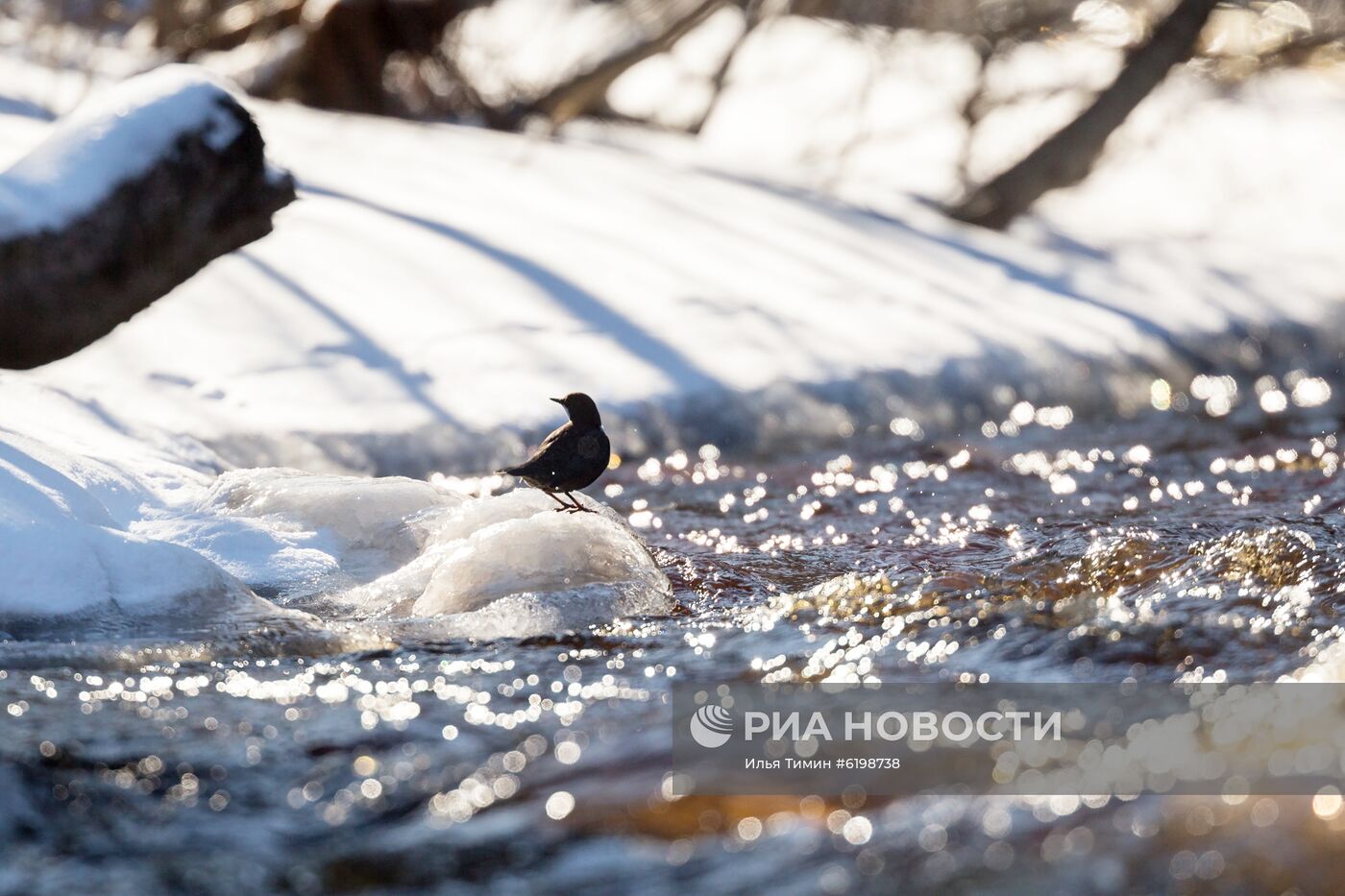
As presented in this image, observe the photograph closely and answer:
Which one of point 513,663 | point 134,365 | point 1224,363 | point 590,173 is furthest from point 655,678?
point 590,173

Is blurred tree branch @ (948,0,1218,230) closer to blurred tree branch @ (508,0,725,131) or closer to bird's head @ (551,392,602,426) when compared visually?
blurred tree branch @ (508,0,725,131)

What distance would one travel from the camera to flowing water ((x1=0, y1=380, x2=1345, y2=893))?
1.91 m

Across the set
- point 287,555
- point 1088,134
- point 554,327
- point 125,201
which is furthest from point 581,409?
point 1088,134

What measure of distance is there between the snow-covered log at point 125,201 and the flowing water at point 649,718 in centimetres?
147

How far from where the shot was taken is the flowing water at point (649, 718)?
75.2 inches

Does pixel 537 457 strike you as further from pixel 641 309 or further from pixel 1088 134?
pixel 1088 134

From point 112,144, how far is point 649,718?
2735 mm

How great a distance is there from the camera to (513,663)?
9.02ft

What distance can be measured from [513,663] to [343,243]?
4.10 meters

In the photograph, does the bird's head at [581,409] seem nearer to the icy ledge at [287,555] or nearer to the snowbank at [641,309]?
the icy ledge at [287,555]

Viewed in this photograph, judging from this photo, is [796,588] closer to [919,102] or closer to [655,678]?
[655,678]

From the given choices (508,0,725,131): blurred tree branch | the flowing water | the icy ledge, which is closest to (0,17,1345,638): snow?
the icy ledge

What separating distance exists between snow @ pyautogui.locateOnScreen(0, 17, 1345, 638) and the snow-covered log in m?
0.02

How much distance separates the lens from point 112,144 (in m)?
4.10
